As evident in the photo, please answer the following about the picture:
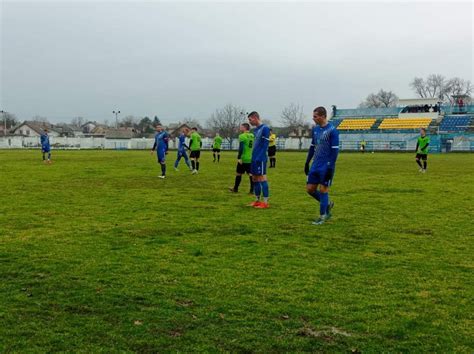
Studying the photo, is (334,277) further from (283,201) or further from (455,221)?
(283,201)

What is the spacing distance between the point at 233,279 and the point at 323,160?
13.3 feet

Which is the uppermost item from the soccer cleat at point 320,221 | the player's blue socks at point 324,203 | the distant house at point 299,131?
the distant house at point 299,131

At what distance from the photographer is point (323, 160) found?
8.66 meters

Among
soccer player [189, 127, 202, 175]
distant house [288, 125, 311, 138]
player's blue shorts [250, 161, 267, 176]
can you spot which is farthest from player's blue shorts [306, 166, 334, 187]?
distant house [288, 125, 311, 138]

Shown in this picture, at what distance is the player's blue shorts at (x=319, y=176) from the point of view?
8.58 metres

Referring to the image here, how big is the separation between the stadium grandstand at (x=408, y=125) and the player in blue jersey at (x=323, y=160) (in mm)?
52151

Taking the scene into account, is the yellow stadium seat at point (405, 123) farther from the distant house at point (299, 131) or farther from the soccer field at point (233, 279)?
the soccer field at point (233, 279)

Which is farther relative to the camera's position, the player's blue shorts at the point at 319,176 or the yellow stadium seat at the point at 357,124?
the yellow stadium seat at the point at 357,124

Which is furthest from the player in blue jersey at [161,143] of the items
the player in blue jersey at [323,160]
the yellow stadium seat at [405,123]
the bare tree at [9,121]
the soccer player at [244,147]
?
the bare tree at [9,121]

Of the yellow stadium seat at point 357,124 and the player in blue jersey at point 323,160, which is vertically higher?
the yellow stadium seat at point 357,124

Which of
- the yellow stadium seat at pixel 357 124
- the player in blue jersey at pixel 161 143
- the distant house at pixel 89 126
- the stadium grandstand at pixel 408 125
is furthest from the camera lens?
the distant house at pixel 89 126

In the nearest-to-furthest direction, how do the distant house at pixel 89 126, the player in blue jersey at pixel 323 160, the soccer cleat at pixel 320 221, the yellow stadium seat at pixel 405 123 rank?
1. the player in blue jersey at pixel 323 160
2. the soccer cleat at pixel 320 221
3. the yellow stadium seat at pixel 405 123
4. the distant house at pixel 89 126

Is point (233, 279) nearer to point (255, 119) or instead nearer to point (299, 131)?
point (255, 119)

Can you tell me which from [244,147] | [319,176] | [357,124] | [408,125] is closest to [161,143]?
[244,147]
